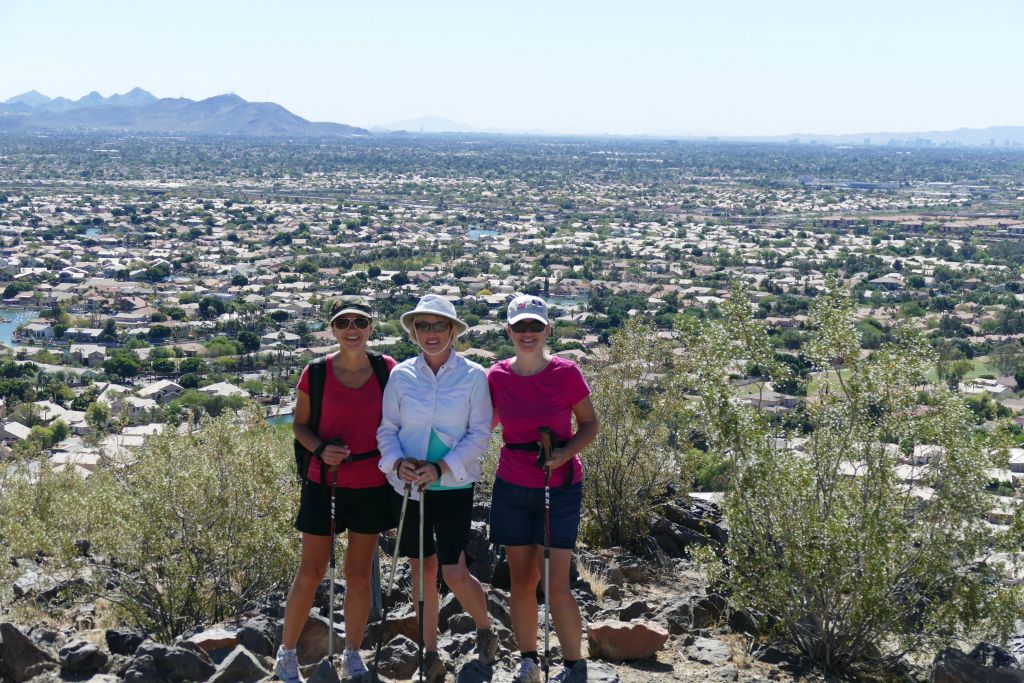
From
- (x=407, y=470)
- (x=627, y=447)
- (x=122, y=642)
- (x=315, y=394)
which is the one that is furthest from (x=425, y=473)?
(x=627, y=447)

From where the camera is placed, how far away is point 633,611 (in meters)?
6.39

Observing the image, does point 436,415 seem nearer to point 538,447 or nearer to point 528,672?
point 538,447

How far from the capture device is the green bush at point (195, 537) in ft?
21.4

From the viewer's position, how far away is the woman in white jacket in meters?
4.61

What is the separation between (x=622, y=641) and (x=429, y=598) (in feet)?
3.99

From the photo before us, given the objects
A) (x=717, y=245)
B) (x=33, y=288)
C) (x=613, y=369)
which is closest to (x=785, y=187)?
(x=717, y=245)

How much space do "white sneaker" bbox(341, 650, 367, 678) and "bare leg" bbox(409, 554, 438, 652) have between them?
30cm

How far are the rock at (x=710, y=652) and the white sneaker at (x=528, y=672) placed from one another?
130 centimetres

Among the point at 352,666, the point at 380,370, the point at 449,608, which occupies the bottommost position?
the point at 449,608

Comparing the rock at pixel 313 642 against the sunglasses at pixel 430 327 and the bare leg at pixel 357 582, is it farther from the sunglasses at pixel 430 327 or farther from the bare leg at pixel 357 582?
the sunglasses at pixel 430 327

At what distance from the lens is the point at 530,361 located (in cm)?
472

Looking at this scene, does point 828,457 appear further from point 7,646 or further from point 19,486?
point 19,486

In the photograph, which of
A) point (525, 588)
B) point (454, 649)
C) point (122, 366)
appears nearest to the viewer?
point (525, 588)

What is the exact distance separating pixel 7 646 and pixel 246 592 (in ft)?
5.00
